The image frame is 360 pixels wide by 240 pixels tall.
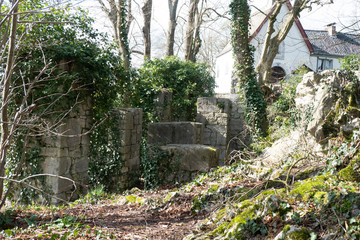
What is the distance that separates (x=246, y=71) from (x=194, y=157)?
4888 mm

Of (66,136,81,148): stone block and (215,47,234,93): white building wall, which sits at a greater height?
(215,47,234,93): white building wall

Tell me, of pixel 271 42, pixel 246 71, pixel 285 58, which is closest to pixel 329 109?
pixel 246 71

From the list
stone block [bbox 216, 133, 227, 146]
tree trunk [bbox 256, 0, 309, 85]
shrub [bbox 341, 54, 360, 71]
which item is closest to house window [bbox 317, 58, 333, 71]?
tree trunk [bbox 256, 0, 309, 85]

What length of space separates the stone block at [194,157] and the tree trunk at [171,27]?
8805 millimetres

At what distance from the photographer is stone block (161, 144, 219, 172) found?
7.33 metres

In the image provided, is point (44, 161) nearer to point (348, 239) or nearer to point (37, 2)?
point (37, 2)

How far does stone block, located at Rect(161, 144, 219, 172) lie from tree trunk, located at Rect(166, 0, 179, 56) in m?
8.80

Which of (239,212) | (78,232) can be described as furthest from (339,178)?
(78,232)

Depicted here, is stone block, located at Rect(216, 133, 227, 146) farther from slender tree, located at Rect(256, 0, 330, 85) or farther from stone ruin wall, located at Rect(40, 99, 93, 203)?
stone ruin wall, located at Rect(40, 99, 93, 203)

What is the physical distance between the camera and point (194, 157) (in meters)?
7.38

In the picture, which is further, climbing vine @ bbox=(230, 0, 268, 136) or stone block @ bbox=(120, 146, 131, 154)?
climbing vine @ bbox=(230, 0, 268, 136)

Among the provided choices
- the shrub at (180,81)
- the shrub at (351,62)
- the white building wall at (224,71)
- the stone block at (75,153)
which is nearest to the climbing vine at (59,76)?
the stone block at (75,153)

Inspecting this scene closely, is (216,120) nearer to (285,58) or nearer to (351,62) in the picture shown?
(351,62)

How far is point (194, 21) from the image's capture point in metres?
16.1
